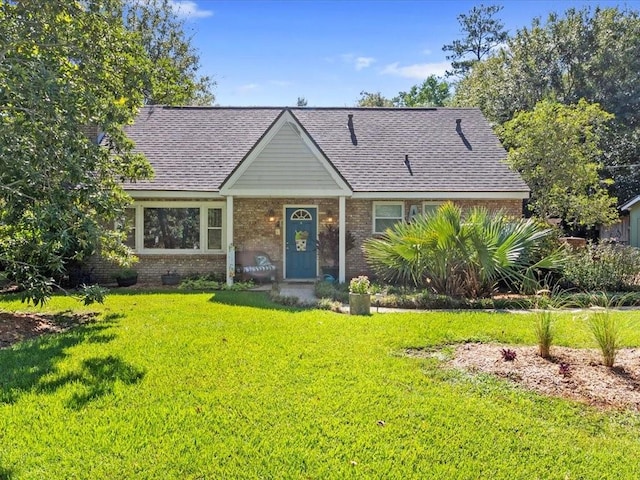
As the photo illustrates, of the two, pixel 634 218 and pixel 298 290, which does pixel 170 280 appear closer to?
pixel 298 290

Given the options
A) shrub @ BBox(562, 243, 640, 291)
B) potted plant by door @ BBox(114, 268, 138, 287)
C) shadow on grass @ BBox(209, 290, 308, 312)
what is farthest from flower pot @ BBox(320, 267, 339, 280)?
shrub @ BBox(562, 243, 640, 291)

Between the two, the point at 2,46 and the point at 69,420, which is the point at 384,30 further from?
the point at 69,420

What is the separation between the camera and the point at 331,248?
608 inches

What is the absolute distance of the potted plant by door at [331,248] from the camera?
603 inches

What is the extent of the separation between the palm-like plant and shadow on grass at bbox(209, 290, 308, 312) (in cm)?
314

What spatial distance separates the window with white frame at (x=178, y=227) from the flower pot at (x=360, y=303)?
7205 millimetres

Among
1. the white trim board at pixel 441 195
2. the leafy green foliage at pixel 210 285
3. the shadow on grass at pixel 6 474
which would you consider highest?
the white trim board at pixel 441 195

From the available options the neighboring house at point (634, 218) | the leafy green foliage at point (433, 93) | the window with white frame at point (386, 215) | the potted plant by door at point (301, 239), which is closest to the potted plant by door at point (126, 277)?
the potted plant by door at point (301, 239)

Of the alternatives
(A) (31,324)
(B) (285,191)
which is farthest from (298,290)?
(A) (31,324)

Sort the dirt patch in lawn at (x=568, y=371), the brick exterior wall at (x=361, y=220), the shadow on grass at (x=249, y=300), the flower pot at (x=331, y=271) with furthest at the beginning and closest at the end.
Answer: the brick exterior wall at (x=361, y=220), the flower pot at (x=331, y=271), the shadow on grass at (x=249, y=300), the dirt patch in lawn at (x=568, y=371)

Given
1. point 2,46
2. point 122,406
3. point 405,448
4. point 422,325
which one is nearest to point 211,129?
point 2,46

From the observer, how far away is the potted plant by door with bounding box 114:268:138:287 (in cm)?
1430

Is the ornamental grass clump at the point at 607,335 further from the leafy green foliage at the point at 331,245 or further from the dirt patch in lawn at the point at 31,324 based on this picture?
the leafy green foliage at the point at 331,245

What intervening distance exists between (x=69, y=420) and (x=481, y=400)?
4235mm
